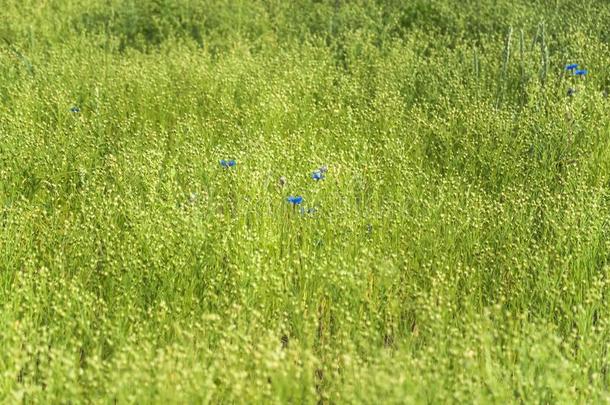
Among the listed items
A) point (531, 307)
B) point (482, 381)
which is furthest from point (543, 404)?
point (531, 307)

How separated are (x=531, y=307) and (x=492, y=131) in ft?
6.19

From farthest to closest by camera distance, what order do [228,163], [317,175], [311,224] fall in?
[228,163], [317,175], [311,224]

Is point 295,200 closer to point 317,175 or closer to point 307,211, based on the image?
point 307,211

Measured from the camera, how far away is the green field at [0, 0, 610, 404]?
2578 millimetres

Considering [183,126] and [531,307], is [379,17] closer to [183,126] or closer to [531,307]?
[183,126]

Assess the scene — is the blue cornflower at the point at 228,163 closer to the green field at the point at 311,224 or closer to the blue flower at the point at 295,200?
the green field at the point at 311,224

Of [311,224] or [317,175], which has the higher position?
[317,175]

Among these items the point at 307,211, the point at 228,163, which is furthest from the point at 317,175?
the point at 228,163

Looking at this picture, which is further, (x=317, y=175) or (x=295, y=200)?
(x=317, y=175)

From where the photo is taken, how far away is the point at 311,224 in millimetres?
3674

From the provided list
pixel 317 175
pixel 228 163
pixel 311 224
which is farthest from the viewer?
pixel 228 163

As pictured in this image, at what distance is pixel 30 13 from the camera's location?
8.49 metres

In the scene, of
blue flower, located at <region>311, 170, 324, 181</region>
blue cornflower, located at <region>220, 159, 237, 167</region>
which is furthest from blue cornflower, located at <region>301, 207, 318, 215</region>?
blue cornflower, located at <region>220, 159, 237, 167</region>

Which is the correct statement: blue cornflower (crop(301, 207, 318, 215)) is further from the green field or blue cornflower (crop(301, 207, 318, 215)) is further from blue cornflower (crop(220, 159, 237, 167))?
blue cornflower (crop(220, 159, 237, 167))
